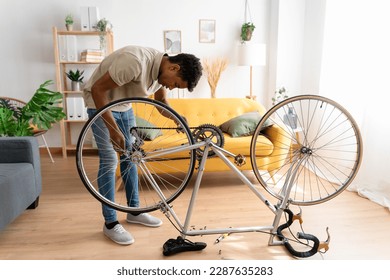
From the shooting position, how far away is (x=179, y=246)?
1.84m

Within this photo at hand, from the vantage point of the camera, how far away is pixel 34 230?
2160mm

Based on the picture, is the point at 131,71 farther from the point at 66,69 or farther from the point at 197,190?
the point at 66,69

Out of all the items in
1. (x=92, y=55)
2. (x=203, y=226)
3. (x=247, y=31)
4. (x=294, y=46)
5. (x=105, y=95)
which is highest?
(x=247, y=31)

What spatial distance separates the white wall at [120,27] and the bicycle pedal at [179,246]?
268 cm

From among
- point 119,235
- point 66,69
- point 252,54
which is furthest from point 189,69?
point 66,69

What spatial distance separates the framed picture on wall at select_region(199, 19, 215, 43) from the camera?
4.12 metres

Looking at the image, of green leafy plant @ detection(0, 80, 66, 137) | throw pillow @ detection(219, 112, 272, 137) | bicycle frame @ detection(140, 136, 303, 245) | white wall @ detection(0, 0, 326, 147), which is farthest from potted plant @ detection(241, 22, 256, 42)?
bicycle frame @ detection(140, 136, 303, 245)

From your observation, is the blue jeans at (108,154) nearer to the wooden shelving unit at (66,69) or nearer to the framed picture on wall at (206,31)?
the wooden shelving unit at (66,69)

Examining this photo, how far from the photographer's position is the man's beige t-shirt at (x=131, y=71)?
155 centimetres

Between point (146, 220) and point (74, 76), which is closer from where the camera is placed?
point (146, 220)

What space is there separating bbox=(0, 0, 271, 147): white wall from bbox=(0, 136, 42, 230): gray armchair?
1967 millimetres

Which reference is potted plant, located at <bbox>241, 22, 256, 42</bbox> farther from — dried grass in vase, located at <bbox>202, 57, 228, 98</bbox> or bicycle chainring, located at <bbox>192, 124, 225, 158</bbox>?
bicycle chainring, located at <bbox>192, 124, 225, 158</bbox>

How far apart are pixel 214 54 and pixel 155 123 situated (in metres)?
1.45

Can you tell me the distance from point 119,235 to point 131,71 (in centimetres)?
99
